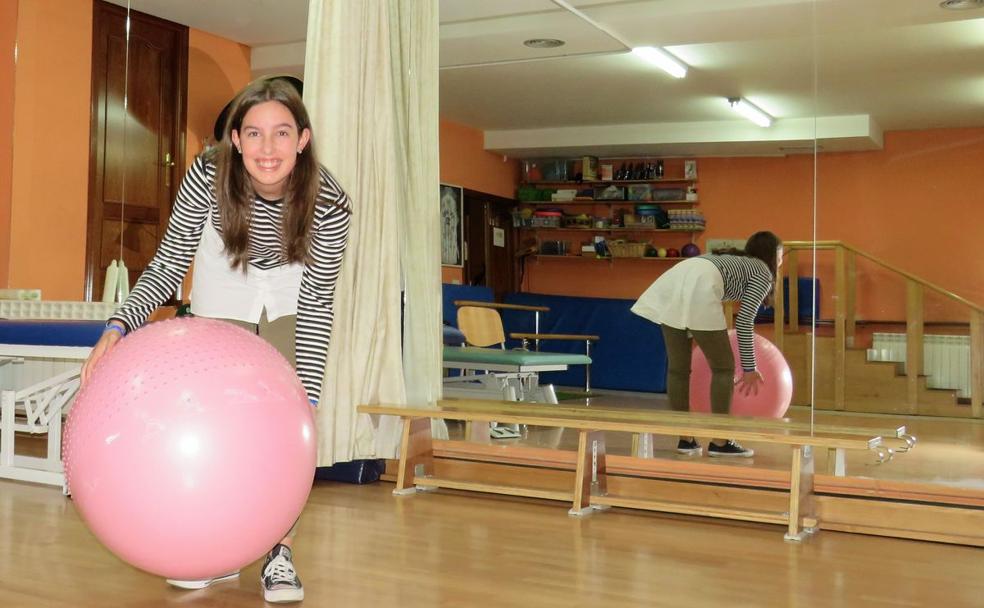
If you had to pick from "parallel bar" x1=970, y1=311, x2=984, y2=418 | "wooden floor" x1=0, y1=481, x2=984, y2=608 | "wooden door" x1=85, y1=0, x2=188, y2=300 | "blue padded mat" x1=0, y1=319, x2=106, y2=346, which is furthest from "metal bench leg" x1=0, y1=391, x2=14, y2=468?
"parallel bar" x1=970, y1=311, x2=984, y2=418

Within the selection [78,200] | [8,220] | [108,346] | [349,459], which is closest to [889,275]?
[349,459]

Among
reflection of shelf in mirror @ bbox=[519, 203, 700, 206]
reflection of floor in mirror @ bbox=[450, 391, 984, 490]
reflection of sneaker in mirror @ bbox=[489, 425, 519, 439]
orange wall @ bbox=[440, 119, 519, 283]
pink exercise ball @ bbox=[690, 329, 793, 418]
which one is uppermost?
orange wall @ bbox=[440, 119, 519, 283]

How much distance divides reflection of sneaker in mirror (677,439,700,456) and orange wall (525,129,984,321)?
29.2 inches

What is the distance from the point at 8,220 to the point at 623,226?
3.07 meters

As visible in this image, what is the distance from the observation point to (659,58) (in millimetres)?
4574

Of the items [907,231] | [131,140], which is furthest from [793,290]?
[131,140]

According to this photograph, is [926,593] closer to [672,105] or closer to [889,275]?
[889,275]

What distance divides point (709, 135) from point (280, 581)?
2706 millimetres

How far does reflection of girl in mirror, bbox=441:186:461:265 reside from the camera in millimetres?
4746

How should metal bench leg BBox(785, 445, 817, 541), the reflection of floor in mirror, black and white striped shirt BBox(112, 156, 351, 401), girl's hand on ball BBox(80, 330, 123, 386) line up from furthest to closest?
1. the reflection of floor in mirror
2. metal bench leg BBox(785, 445, 817, 541)
3. black and white striped shirt BBox(112, 156, 351, 401)
4. girl's hand on ball BBox(80, 330, 123, 386)

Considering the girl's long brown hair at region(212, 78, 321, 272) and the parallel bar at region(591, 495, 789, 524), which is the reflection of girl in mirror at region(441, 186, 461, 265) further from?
the girl's long brown hair at region(212, 78, 321, 272)

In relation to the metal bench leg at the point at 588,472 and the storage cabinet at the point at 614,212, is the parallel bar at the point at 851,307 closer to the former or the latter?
the storage cabinet at the point at 614,212

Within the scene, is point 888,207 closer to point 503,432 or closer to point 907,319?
point 907,319

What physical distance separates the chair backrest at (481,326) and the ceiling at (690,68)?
762 millimetres
